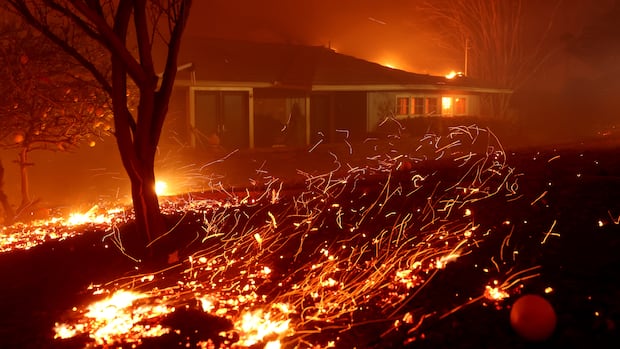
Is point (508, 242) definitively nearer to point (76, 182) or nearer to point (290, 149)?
point (76, 182)

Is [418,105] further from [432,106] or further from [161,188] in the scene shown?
[161,188]

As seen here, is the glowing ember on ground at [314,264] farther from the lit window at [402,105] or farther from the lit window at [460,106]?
the lit window at [460,106]

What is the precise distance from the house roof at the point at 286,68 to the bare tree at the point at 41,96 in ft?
34.7

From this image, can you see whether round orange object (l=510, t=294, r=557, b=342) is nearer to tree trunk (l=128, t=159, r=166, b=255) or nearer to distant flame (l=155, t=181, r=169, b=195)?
→ tree trunk (l=128, t=159, r=166, b=255)

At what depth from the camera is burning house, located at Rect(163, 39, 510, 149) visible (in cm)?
2327

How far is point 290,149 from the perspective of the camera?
70.7 feet

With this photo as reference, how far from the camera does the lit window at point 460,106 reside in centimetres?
3314

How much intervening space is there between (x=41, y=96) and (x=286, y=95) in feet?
52.3

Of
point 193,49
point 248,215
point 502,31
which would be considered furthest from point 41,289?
point 502,31

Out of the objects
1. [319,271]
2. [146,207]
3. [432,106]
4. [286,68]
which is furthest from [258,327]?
[432,106]

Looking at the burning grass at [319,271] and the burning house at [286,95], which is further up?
the burning house at [286,95]

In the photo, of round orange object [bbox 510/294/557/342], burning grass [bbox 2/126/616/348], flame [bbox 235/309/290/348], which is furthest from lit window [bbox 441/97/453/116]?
round orange object [bbox 510/294/557/342]

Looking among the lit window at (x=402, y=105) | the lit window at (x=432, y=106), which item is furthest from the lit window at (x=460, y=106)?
the lit window at (x=402, y=105)

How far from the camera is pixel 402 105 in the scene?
2917 cm
